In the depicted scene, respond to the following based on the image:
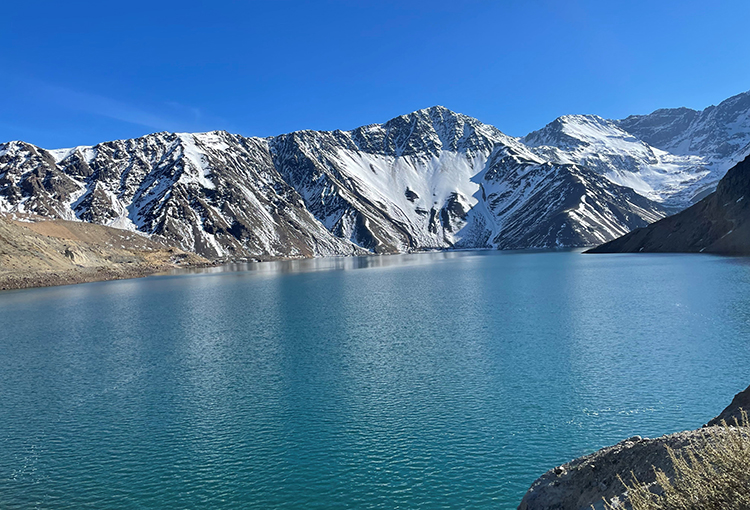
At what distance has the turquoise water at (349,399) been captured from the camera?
22.7 m

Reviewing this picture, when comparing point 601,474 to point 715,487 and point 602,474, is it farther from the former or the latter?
point 715,487

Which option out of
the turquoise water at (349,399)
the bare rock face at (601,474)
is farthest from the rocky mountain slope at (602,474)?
the turquoise water at (349,399)

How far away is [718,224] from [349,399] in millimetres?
178928

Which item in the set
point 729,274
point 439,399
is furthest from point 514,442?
point 729,274

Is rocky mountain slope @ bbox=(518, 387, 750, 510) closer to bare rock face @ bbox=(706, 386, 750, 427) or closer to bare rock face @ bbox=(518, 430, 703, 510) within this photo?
bare rock face @ bbox=(518, 430, 703, 510)

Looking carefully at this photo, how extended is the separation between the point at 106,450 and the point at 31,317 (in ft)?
227

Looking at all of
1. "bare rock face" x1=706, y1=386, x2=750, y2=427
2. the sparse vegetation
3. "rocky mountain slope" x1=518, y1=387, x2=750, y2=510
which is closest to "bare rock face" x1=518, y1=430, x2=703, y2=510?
"rocky mountain slope" x1=518, y1=387, x2=750, y2=510

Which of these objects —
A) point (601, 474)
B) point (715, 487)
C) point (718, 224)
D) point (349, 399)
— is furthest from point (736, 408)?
point (718, 224)

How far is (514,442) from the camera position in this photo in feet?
83.6

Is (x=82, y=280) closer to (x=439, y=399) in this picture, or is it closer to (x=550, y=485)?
(x=439, y=399)

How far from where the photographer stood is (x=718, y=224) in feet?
539

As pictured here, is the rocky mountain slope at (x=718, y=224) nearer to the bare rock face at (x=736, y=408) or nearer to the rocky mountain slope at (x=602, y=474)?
the bare rock face at (x=736, y=408)

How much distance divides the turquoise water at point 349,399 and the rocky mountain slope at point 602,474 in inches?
125

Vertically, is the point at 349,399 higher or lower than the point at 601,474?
lower
